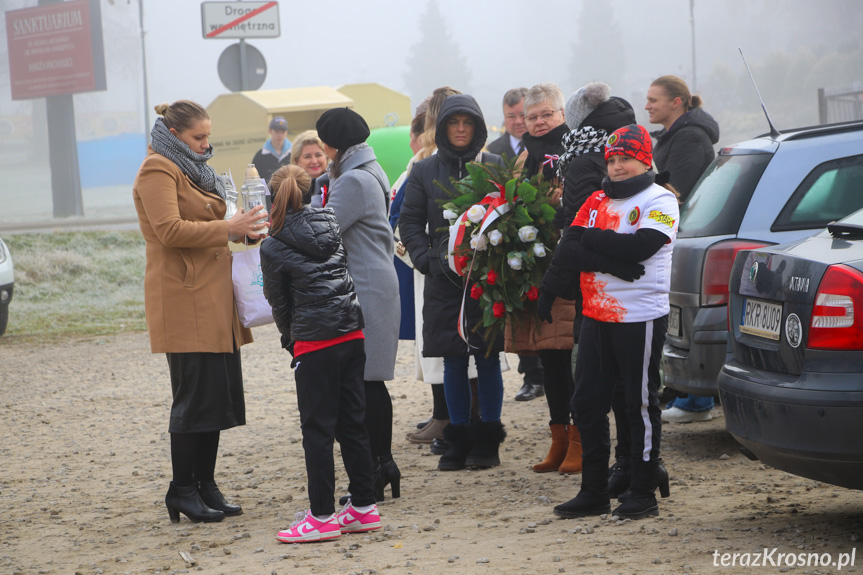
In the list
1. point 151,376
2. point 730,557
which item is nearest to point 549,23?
point 151,376

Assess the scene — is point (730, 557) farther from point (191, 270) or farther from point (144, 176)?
point (144, 176)

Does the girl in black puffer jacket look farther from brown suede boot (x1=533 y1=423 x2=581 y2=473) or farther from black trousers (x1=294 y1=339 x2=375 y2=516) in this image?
brown suede boot (x1=533 y1=423 x2=581 y2=473)

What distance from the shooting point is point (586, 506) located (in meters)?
4.68

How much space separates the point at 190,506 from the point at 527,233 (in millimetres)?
2237

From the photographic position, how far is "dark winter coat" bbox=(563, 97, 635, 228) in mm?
5012

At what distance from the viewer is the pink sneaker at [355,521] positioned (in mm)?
4750

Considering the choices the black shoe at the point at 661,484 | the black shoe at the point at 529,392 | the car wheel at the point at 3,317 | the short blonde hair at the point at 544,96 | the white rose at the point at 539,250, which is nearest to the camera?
the black shoe at the point at 661,484

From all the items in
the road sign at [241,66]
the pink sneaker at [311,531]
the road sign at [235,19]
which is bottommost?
the pink sneaker at [311,531]

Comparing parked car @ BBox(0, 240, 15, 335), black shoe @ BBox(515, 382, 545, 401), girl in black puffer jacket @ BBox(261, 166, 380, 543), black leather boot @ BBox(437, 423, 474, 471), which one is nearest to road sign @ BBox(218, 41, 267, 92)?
parked car @ BBox(0, 240, 15, 335)

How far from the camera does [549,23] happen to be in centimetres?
8725

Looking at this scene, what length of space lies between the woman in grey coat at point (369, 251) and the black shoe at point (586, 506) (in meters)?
1.09

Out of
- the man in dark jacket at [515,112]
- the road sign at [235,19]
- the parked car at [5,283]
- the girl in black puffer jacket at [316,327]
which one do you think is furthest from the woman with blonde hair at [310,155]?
the parked car at [5,283]

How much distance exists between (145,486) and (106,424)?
215 centimetres

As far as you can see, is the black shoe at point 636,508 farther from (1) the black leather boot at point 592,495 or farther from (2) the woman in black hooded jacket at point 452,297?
(2) the woman in black hooded jacket at point 452,297
